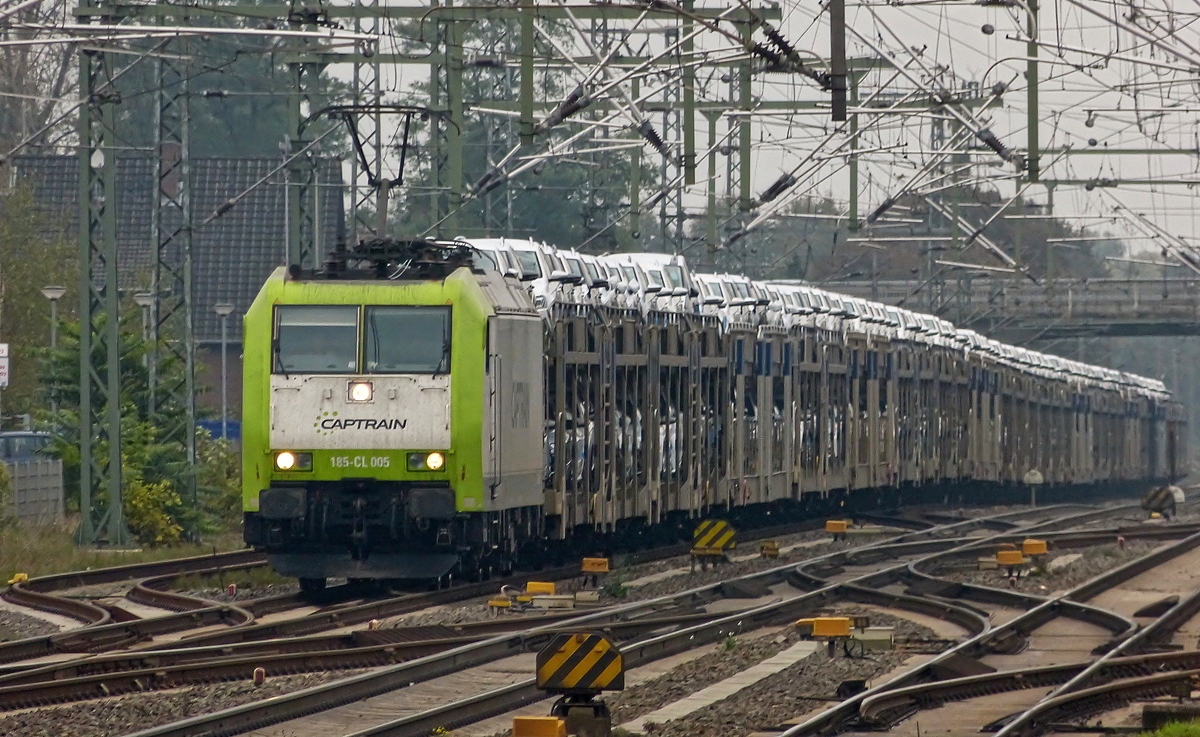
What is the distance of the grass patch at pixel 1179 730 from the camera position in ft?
37.2

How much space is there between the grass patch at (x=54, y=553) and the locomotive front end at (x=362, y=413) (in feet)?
16.5

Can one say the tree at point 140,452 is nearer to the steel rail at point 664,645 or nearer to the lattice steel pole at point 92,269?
the lattice steel pole at point 92,269

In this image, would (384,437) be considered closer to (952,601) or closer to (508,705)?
(952,601)

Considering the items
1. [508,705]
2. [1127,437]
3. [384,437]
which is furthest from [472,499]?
[1127,437]

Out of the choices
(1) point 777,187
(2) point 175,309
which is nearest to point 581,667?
(1) point 777,187

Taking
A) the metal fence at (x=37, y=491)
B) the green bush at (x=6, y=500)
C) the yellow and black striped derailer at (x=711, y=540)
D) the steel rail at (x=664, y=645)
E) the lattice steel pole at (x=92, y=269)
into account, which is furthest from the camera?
the metal fence at (x=37, y=491)

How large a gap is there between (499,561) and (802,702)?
935 centimetres

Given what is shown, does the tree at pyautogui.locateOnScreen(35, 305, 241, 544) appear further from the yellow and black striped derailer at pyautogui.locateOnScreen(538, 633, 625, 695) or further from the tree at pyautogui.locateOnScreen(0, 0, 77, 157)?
the tree at pyautogui.locateOnScreen(0, 0, 77, 157)

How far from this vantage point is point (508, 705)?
42.1 feet

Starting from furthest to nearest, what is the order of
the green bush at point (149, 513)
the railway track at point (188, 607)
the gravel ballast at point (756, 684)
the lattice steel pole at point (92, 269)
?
the green bush at point (149, 513) → the lattice steel pole at point (92, 269) → the railway track at point (188, 607) → the gravel ballast at point (756, 684)

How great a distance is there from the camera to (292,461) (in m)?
20.0

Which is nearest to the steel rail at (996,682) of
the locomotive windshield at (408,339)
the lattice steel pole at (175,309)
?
the locomotive windshield at (408,339)

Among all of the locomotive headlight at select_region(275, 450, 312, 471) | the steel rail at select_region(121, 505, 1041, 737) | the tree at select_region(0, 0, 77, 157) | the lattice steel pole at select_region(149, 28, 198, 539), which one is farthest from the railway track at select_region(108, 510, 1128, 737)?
the tree at select_region(0, 0, 77, 157)

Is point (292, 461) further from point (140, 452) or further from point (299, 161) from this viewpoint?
point (140, 452)
